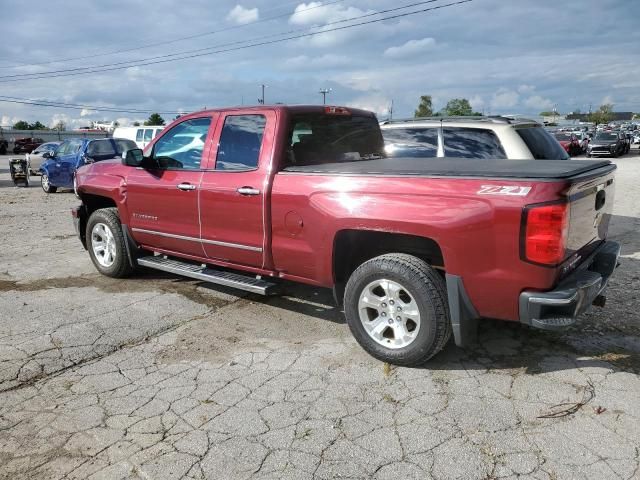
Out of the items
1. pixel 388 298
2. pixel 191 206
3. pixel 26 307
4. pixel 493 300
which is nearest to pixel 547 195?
pixel 493 300

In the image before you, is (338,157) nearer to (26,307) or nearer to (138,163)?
(138,163)

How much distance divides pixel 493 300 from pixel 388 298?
2.43ft

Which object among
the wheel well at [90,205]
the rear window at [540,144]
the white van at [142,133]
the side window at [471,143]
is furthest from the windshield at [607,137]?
the wheel well at [90,205]

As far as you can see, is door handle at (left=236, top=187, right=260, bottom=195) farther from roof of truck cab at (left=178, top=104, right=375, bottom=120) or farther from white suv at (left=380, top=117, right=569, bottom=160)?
white suv at (left=380, top=117, right=569, bottom=160)

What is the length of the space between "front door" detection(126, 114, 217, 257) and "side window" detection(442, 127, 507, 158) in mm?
3119

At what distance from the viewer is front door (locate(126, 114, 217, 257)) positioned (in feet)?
16.3

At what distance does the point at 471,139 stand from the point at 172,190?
3657 millimetres

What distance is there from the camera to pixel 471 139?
6.38 metres

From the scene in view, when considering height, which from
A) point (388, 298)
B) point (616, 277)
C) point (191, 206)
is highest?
point (191, 206)

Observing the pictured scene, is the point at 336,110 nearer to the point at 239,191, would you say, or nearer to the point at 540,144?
the point at 239,191

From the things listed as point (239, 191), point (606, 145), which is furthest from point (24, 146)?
point (239, 191)

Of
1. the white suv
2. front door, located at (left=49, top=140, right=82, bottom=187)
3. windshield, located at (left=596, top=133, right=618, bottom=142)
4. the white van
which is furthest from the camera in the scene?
windshield, located at (left=596, top=133, right=618, bottom=142)

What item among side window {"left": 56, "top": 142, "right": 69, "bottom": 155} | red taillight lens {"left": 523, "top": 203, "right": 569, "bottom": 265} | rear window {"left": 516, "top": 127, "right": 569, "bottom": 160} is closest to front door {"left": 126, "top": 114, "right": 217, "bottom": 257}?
red taillight lens {"left": 523, "top": 203, "right": 569, "bottom": 265}

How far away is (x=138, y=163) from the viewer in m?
5.27
